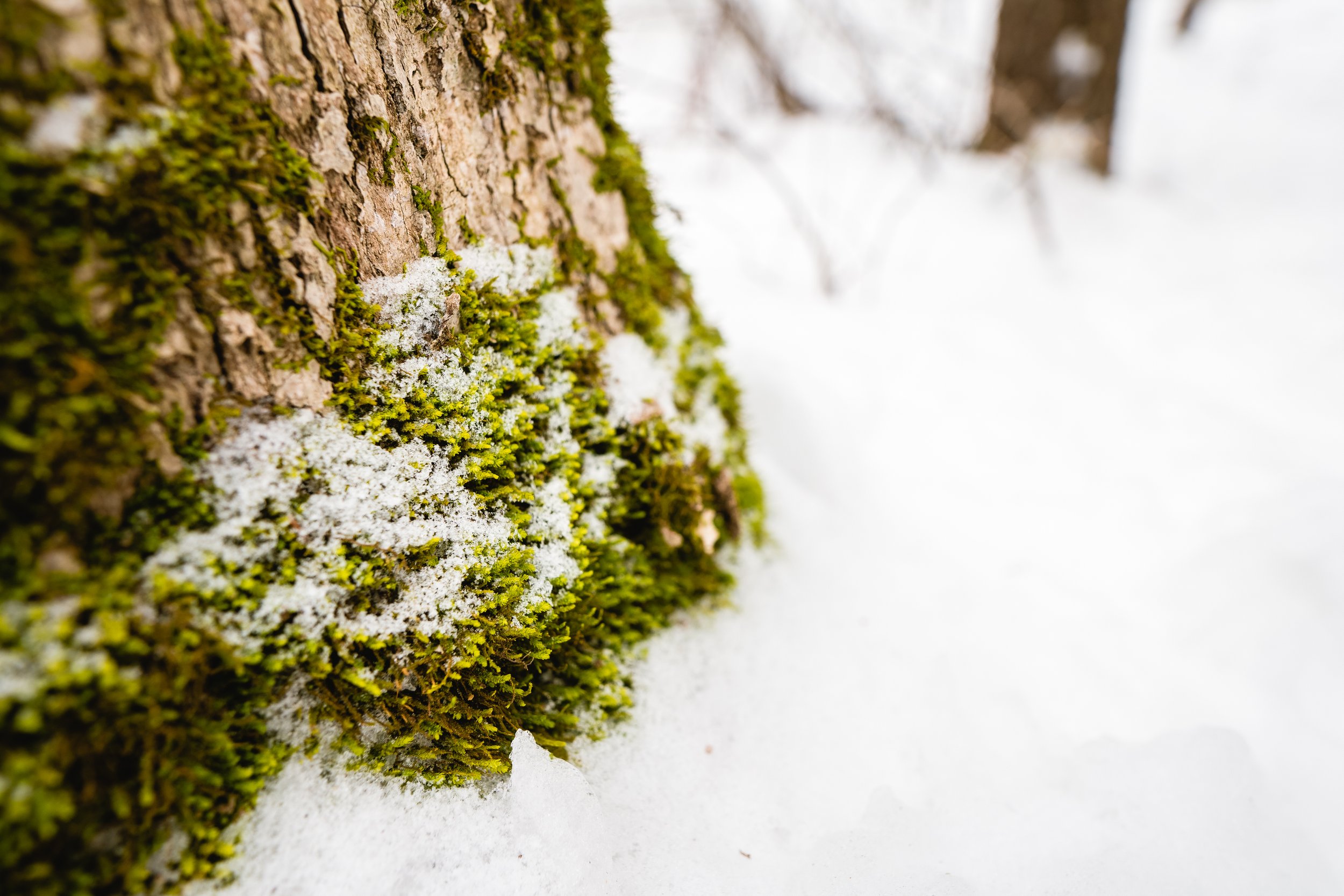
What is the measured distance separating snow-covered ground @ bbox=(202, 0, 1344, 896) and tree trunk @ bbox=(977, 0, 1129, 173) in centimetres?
27

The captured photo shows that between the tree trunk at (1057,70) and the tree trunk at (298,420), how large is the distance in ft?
13.4

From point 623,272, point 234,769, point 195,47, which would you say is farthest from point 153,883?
point 623,272

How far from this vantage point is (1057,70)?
13.9 feet

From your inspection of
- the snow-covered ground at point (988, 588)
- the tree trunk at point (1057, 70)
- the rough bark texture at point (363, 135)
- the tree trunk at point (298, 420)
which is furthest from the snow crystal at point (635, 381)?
the tree trunk at point (1057, 70)

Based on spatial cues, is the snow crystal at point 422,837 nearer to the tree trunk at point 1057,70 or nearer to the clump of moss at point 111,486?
the clump of moss at point 111,486

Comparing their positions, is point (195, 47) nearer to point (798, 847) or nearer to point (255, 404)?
point (255, 404)

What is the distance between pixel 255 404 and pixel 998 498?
2.44 m

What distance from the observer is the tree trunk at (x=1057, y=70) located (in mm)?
4070

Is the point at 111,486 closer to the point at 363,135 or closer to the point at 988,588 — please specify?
the point at 363,135

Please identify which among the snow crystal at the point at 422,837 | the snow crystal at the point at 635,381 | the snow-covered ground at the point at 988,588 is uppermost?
the snow crystal at the point at 635,381

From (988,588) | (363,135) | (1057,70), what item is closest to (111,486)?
(363,135)

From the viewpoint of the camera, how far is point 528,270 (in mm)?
1362

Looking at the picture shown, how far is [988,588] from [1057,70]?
4130 mm

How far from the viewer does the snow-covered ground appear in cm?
120
